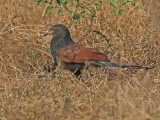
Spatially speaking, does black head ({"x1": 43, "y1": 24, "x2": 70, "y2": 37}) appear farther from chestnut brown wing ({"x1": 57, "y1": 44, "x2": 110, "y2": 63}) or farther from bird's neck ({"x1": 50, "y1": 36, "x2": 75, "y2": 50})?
chestnut brown wing ({"x1": 57, "y1": 44, "x2": 110, "y2": 63})

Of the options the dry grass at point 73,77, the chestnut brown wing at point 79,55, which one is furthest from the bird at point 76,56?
the dry grass at point 73,77

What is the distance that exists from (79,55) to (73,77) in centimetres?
28

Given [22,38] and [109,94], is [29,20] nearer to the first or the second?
[22,38]

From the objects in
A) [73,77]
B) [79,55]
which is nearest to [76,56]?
[79,55]

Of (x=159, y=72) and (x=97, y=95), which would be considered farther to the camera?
(x=159, y=72)

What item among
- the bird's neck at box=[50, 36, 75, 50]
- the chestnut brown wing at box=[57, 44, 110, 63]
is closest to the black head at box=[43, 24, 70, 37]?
the bird's neck at box=[50, 36, 75, 50]

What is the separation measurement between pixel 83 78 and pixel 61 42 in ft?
2.16

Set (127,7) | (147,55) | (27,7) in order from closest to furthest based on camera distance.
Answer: (147,55), (127,7), (27,7)

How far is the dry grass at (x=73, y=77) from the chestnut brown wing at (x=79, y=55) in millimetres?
179

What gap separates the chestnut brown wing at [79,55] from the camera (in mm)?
4906

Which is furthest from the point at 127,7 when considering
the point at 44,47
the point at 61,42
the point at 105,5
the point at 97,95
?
the point at 97,95

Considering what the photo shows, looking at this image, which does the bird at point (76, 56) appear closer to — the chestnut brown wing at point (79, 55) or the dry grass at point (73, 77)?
the chestnut brown wing at point (79, 55)

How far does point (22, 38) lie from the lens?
6.57 metres

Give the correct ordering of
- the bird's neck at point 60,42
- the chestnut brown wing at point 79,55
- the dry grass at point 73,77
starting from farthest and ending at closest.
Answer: the bird's neck at point 60,42 → the chestnut brown wing at point 79,55 → the dry grass at point 73,77
